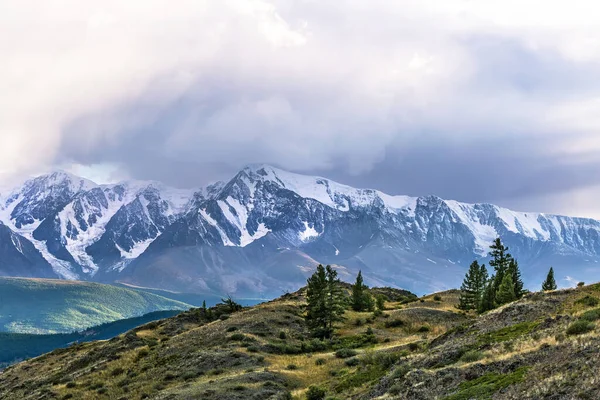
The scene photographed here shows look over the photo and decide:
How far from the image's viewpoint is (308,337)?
68.9 metres

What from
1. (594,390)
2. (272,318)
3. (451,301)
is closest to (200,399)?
(594,390)

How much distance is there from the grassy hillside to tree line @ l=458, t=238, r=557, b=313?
11.4ft

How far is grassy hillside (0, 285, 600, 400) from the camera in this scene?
2667 centimetres

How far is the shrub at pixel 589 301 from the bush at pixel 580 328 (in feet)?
31.4

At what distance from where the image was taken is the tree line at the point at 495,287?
266 feet

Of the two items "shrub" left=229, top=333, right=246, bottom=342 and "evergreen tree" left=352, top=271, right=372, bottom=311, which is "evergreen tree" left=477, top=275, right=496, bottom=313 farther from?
"shrub" left=229, top=333, right=246, bottom=342

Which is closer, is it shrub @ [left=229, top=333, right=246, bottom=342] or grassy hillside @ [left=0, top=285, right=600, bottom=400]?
grassy hillside @ [left=0, top=285, right=600, bottom=400]

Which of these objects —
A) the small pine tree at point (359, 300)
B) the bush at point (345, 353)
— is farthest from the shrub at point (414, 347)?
the small pine tree at point (359, 300)

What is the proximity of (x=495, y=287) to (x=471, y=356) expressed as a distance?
6064 centimetres

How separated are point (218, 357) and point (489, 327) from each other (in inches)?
1053

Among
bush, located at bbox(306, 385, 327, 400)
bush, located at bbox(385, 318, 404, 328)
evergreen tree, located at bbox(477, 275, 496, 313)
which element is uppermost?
evergreen tree, located at bbox(477, 275, 496, 313)

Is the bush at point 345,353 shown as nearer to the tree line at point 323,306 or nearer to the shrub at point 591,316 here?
the tree line at point 323,306

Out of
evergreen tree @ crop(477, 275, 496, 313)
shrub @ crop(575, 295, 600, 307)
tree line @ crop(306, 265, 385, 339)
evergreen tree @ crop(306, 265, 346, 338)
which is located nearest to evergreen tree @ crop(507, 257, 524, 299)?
evergreen tree @ crop(477, 275, 496, 313)

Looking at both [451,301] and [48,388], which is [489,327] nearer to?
[48,388]
